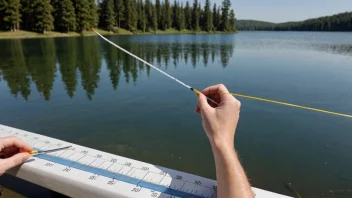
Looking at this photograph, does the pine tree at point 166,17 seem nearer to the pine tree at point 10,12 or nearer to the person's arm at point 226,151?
the pine tree at point 10,12

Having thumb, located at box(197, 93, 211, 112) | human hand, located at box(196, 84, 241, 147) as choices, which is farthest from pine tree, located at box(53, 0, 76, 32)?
human hand, located at box(196, 84, 241, 147)

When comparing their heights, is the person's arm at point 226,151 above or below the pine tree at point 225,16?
below

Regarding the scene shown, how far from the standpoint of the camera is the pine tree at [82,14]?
245 feet

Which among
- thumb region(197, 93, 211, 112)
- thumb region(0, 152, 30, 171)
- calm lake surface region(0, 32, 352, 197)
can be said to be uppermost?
thumb region(197, 93, 211, 112)

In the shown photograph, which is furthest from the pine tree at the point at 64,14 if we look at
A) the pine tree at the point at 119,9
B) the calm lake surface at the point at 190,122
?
the calm lake surface at the point at 190,122

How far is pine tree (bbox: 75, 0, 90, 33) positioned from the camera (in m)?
74.6

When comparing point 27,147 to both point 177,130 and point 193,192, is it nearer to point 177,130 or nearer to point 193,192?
point 193,192

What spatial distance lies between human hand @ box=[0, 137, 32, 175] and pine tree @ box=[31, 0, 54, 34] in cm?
7302

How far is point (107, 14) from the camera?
90.6 m

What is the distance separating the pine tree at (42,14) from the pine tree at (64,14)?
363cm

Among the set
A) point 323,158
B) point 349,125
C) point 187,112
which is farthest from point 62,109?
point 349,125

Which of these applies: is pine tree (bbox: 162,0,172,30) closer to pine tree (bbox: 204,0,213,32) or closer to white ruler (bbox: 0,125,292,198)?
pine tree (bbox: 204,0,213,32)

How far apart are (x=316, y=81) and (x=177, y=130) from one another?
32.6 feet

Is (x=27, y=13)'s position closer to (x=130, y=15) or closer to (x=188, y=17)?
(x=130, y=15)
